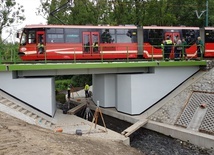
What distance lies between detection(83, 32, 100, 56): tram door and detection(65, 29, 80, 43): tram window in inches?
21.8

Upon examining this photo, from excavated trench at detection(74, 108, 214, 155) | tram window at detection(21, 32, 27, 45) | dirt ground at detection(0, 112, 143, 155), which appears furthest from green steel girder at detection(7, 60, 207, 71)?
dirt ground at detection(0, 112, 143, 155)

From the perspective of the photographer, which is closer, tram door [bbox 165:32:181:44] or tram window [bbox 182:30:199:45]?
tram door [bbox 165:32:181:44]

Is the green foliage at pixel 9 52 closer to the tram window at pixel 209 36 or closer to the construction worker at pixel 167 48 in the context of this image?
the construction worker at pixel 167 48

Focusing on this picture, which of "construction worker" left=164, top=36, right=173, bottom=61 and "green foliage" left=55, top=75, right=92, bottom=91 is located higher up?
"construction worker" left=164, top=36, right=173, bottom=61

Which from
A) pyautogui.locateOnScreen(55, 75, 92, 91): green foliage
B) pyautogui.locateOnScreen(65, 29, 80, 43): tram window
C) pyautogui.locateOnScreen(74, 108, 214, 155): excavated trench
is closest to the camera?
pyautogui.locateOnScreen(74, 108, 214, 155): excavated trench

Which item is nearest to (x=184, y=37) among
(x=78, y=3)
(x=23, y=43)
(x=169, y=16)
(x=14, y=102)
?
(x=169, y=16)

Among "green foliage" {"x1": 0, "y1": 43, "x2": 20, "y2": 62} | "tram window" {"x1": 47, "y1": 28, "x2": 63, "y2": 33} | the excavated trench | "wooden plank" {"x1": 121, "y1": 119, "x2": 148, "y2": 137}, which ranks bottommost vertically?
the excavated trench

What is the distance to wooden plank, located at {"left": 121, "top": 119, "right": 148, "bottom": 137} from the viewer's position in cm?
1499

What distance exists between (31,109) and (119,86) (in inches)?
267

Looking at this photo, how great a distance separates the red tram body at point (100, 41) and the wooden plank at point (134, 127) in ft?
15.9

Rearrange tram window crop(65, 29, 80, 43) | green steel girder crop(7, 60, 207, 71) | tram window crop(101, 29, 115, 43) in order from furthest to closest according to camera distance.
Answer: tram window crop(101, 29, 115, 43), tram window crop(65, 29, 80, 43), green steel girder crop(7, 60, 207, 71)

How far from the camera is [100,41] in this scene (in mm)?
20797

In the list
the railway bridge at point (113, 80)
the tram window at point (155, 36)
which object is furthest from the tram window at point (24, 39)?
the tram window at point (155, 36)

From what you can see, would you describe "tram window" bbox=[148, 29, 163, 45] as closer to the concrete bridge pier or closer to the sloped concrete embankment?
the concrete bridge pier
